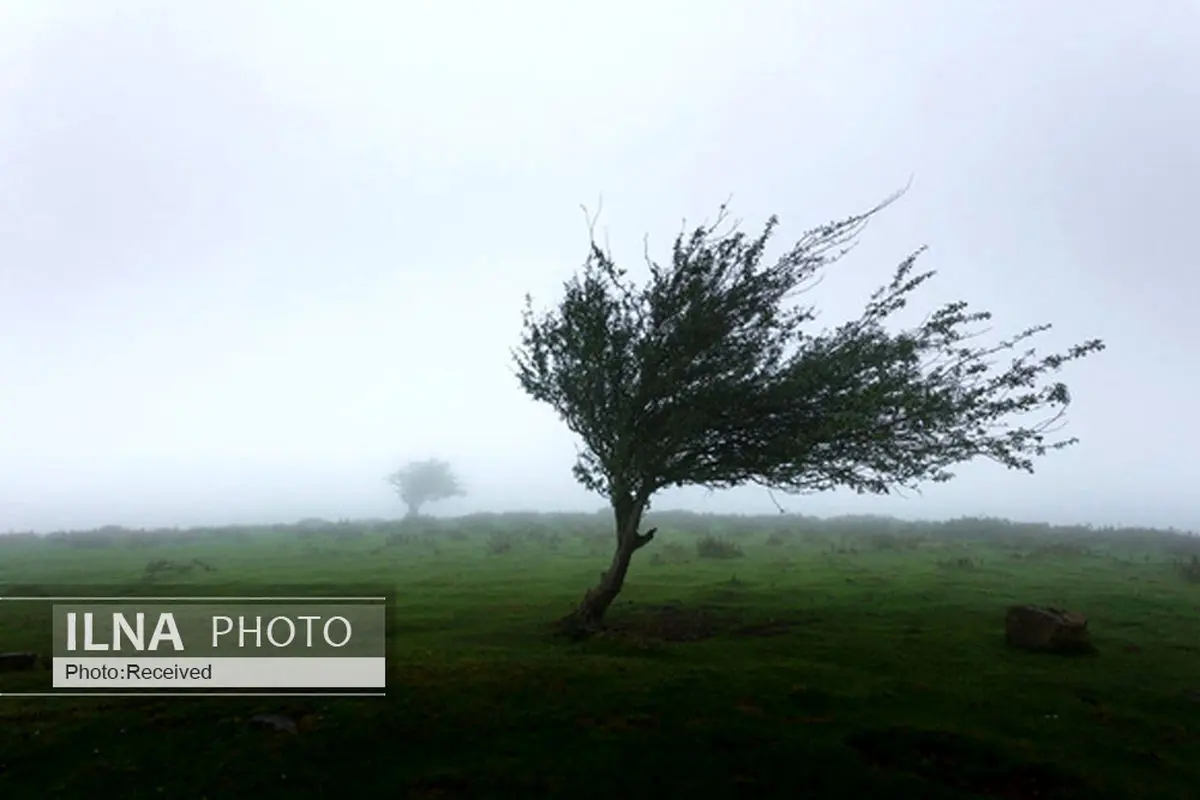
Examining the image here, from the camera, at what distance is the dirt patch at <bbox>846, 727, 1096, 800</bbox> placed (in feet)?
38.0

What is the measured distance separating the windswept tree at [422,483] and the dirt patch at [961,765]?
5030 inches

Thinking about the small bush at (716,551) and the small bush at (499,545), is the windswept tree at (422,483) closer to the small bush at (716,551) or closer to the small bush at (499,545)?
the small bush at (499,545)

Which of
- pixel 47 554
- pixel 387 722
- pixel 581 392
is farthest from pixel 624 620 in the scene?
pixel 47 554

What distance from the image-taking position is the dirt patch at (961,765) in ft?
38.0

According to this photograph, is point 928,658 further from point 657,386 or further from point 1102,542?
point 1102,542

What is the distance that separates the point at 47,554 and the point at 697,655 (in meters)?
66.8

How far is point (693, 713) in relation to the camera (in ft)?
48.4

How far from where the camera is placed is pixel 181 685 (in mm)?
17531

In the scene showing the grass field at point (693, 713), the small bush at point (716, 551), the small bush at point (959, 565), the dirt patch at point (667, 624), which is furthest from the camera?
the small bush at point (716, 551)

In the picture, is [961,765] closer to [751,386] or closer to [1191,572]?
[751,386]

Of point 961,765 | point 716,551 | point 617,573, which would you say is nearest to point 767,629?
point 617,573

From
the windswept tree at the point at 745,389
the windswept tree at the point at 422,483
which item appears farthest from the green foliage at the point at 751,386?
the windswept tree at the point at 422,483

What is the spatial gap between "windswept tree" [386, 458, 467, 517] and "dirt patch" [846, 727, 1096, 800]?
128 meters

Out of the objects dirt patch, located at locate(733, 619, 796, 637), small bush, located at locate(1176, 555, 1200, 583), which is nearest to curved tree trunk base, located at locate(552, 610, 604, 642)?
dirt patch, located at locate(733, 619, 796, 637)
